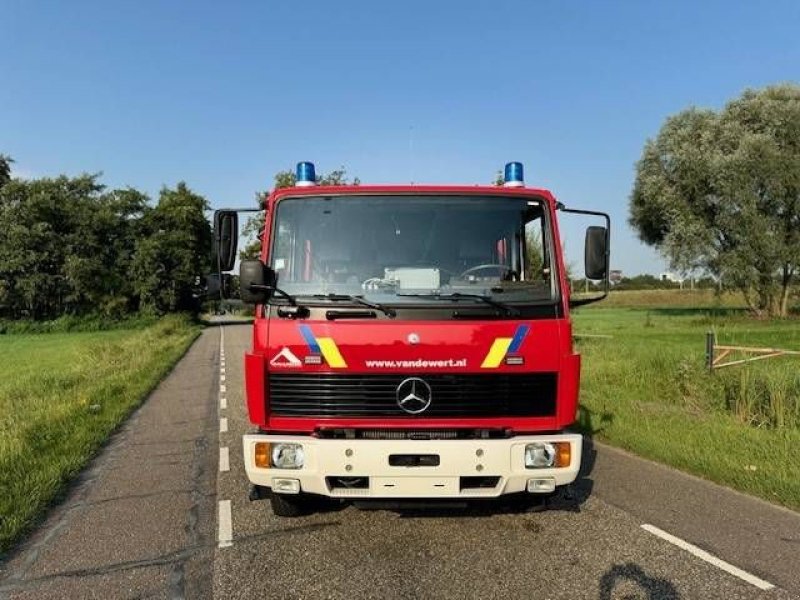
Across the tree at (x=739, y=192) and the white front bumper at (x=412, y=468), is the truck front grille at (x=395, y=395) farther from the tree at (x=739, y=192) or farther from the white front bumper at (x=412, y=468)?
the tree at (x=739, y=192)

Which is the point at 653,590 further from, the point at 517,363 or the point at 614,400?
the point at 614,400

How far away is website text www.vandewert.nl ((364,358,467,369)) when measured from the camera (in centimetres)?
445

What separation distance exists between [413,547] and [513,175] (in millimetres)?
2986

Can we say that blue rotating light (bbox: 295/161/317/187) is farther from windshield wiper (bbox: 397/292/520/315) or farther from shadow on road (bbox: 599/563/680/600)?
shadow on road (bbox: 599/563/680/600)

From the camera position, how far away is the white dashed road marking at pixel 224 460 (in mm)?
7169

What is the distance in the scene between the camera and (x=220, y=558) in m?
4.50

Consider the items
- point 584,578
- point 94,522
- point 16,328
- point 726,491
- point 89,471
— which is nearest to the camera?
point 584,578

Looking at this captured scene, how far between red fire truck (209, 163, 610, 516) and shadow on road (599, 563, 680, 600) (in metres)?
0.64

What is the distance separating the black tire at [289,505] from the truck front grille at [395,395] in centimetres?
83

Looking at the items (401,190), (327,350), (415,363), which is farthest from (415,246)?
(327,350)

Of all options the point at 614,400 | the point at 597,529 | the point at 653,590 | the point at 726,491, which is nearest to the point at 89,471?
the point at 597,529

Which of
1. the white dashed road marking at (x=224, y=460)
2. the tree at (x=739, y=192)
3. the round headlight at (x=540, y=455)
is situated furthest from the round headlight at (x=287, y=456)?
the tree at (x=739, y=192)

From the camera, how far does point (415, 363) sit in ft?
14.6

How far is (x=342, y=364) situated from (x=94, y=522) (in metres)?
2.65
